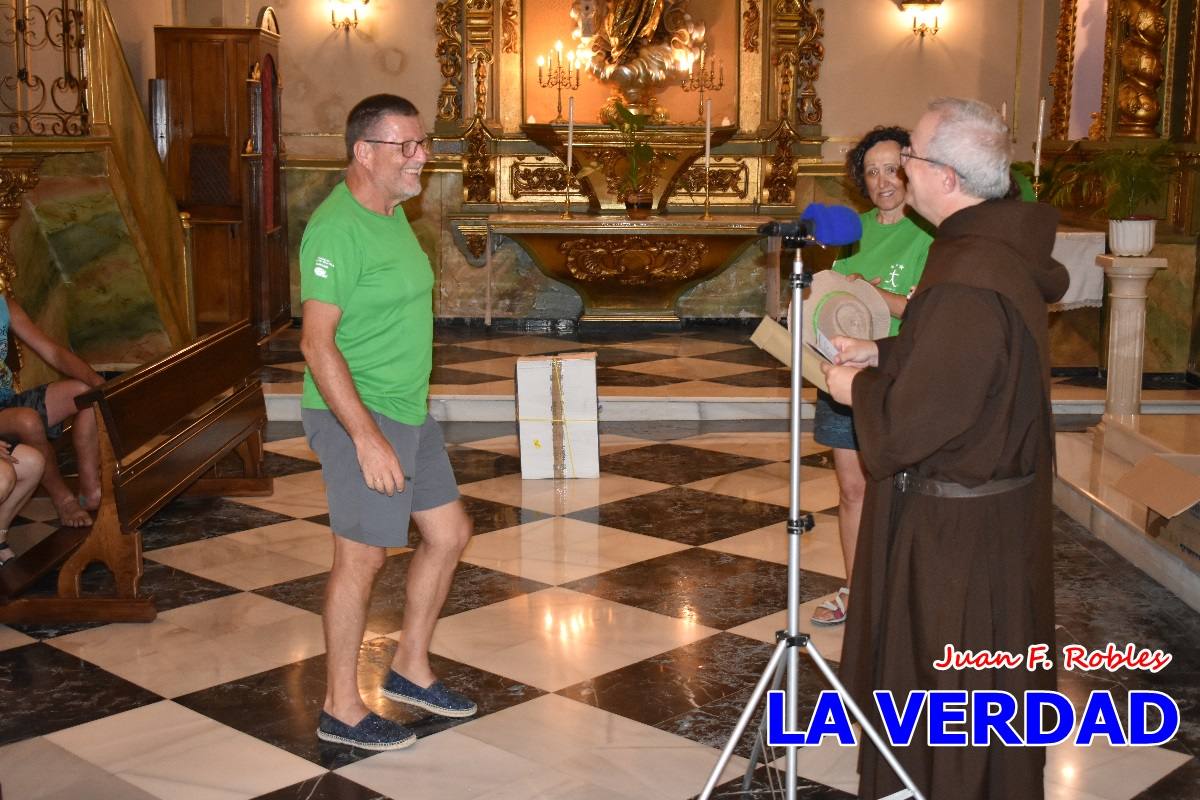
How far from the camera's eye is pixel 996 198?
2855 mm

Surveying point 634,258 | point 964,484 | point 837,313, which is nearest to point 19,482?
point 837,313

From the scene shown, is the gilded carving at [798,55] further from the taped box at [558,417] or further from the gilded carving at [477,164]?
the taped box at [558,417]

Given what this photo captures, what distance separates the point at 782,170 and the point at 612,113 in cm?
148

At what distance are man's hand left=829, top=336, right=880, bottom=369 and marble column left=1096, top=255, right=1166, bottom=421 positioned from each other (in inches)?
164

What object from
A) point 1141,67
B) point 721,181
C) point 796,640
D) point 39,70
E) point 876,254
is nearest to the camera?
point 796,640

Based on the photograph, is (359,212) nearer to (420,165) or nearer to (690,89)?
(420,165)

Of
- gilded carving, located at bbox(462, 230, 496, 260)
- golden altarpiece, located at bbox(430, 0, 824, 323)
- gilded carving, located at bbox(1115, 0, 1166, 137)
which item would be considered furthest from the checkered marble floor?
gilded carving, located at bbox(462, 230, 496, 260)

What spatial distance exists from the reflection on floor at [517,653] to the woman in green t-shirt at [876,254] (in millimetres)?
561

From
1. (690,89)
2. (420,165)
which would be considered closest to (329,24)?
(690,89)

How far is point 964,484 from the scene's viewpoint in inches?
113

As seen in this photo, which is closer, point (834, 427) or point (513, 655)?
point (834, 427)

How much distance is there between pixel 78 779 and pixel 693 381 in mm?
5891

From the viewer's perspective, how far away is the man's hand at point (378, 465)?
339 cm

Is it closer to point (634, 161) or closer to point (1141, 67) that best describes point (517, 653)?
point (1141, 67)
